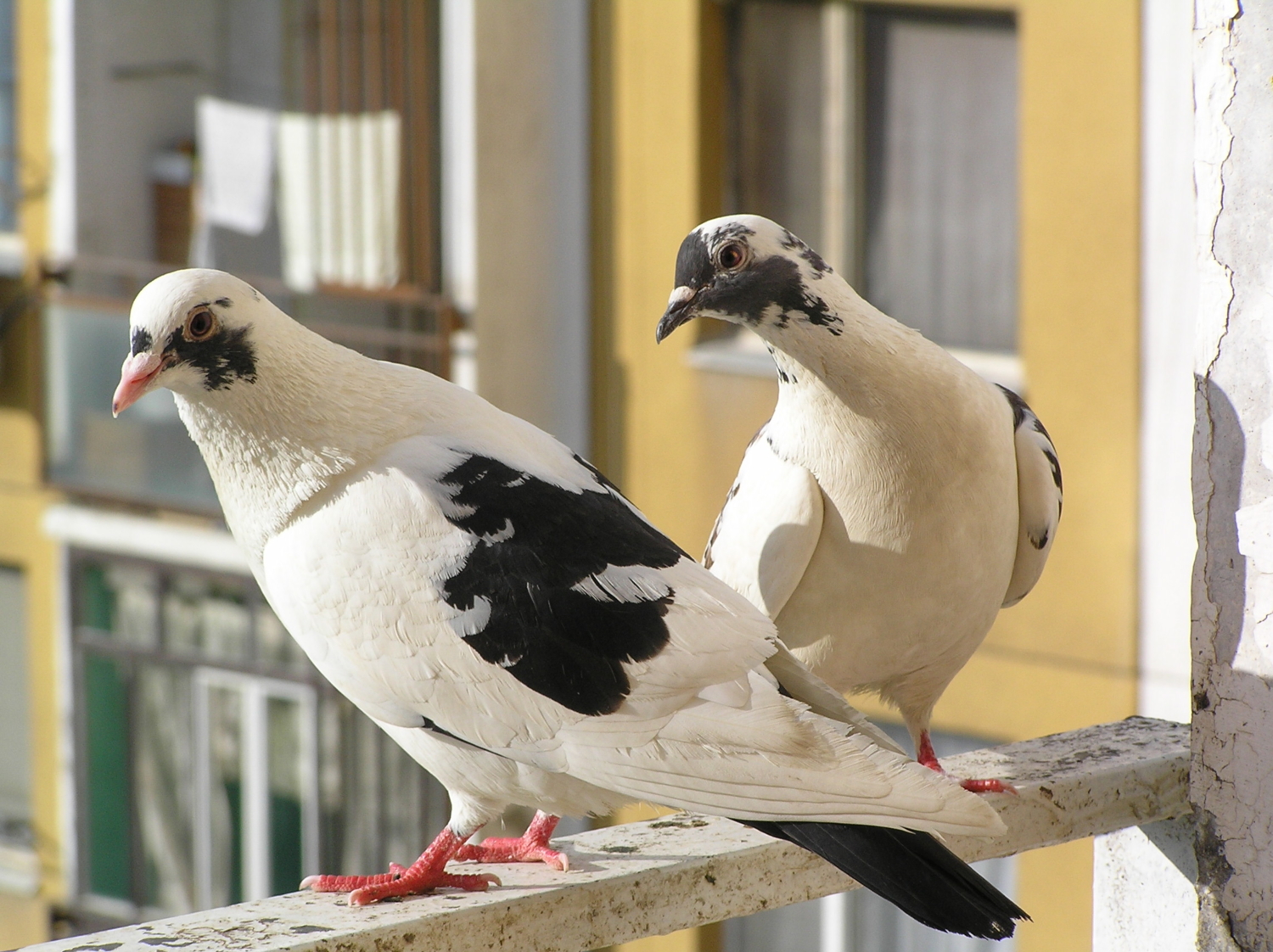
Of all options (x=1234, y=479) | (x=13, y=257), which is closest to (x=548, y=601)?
(x=1234, y=479)

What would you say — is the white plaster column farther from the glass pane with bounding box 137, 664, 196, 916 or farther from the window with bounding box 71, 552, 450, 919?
the glass pane with bounding box 137, 664, 196, 916

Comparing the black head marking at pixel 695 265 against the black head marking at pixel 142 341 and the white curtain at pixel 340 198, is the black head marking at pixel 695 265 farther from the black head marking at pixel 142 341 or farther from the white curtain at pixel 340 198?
the white curtain at pixel 340 198

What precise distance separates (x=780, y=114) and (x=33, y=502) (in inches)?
248

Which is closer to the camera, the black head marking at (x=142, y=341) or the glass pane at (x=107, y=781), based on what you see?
the black head marking at (x=142, y=341)

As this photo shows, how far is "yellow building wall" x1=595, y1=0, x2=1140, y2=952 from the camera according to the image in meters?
7.87

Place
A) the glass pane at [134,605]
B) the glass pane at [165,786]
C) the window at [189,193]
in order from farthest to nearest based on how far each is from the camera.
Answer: the glass pane at [165,786] < the glass pane at [134,605] < the window at [189,193]

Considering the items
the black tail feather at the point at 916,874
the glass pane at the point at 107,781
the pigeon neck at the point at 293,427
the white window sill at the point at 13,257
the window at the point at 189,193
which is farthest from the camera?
the glass pane at the point at 107,781

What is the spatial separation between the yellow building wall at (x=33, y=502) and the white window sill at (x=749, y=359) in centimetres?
530

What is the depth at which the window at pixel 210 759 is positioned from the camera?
11.2 meters

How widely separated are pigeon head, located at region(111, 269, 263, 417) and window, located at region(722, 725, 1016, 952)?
6.65 metres

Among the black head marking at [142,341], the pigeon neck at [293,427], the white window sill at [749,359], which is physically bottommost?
the white window sill at [749,359]

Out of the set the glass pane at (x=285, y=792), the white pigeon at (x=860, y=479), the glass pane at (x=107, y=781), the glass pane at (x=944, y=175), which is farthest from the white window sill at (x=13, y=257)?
the white pigeon at (x=860, y=479)

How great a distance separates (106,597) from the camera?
1223 centimetres

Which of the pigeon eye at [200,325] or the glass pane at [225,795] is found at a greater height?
the pigeon eye at [200,325]
